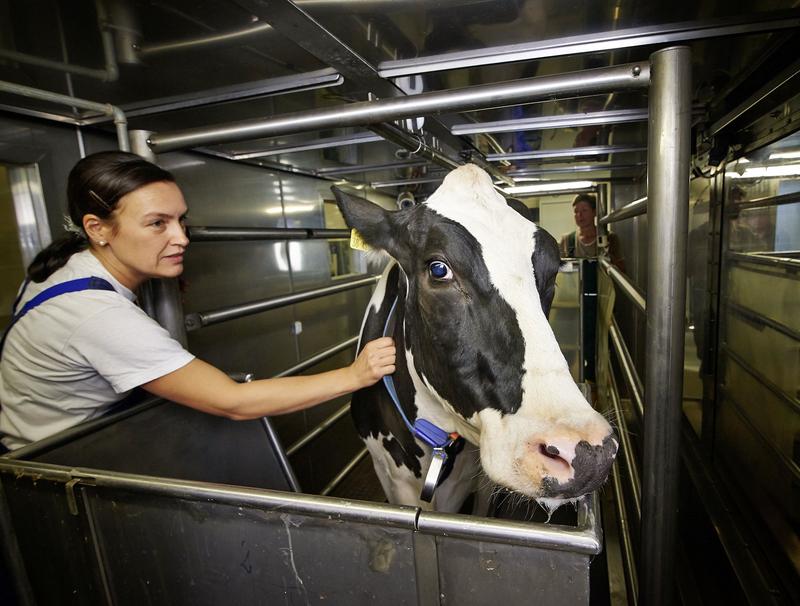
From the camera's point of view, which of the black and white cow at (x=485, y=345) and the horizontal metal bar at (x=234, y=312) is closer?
the black and white cow at (x=485, y=345)

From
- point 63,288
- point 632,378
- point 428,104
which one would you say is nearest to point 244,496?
point 63,288

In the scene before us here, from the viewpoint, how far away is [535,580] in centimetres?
62

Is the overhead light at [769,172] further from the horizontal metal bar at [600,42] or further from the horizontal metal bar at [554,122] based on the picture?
the horizontal metal bar at [600,42]

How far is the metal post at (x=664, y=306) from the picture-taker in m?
0.76

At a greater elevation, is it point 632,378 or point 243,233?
point 243,233

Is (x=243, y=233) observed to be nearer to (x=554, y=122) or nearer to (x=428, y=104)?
(x=428, y=104)

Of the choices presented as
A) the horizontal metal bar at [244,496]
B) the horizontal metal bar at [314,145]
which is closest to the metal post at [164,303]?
the horizontal metal bar at [244,496]

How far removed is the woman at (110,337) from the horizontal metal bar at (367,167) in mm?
1608

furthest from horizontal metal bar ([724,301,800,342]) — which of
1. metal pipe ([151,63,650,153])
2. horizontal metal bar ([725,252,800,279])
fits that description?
metal pipe ([151,63,650,153])

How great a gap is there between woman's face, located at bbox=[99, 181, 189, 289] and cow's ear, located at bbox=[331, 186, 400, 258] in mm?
466

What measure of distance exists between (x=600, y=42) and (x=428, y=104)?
2.20 feet

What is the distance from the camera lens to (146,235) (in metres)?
1.18

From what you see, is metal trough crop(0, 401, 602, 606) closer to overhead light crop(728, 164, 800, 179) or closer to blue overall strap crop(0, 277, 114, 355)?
blue overall strap crop(0, 277, 114, 355)

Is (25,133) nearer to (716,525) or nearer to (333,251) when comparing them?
(333,251)
